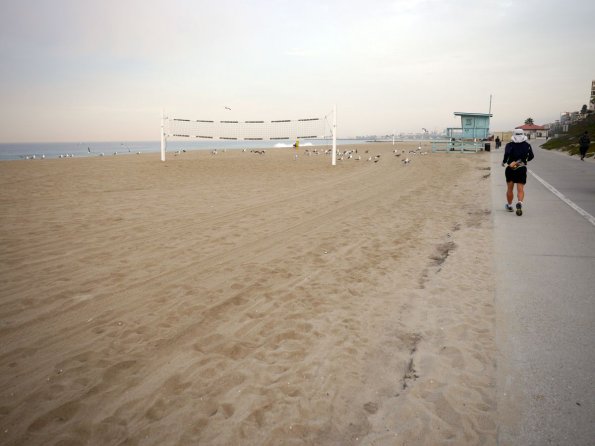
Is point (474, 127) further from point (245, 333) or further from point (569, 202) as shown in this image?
point (245, 333)

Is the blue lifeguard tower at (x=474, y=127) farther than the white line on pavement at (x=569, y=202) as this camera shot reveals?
Yes

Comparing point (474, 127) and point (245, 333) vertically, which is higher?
point (474, 127)

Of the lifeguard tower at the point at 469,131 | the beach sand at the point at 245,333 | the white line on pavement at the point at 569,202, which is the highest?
the lifeguard tower at the point at 469,131

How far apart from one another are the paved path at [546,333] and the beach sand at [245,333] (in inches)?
5.8

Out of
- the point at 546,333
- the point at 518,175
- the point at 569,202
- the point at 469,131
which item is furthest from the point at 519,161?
the point at 469,131

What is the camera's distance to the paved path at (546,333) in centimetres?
226

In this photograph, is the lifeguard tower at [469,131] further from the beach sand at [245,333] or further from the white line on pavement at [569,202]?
the beach sand at [245,333]

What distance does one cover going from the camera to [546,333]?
3.26 metres

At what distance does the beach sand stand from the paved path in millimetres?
148

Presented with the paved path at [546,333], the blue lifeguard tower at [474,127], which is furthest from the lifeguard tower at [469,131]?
the paved path at [546,333]

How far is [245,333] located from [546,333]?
9.28ft

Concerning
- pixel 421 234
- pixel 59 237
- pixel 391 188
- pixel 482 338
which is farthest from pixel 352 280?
pixel 391 188

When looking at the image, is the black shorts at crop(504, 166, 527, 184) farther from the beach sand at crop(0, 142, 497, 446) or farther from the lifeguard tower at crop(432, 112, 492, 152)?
the lifeguard tower at crop(432, 112, 492, 152)

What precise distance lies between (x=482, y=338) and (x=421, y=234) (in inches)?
150
